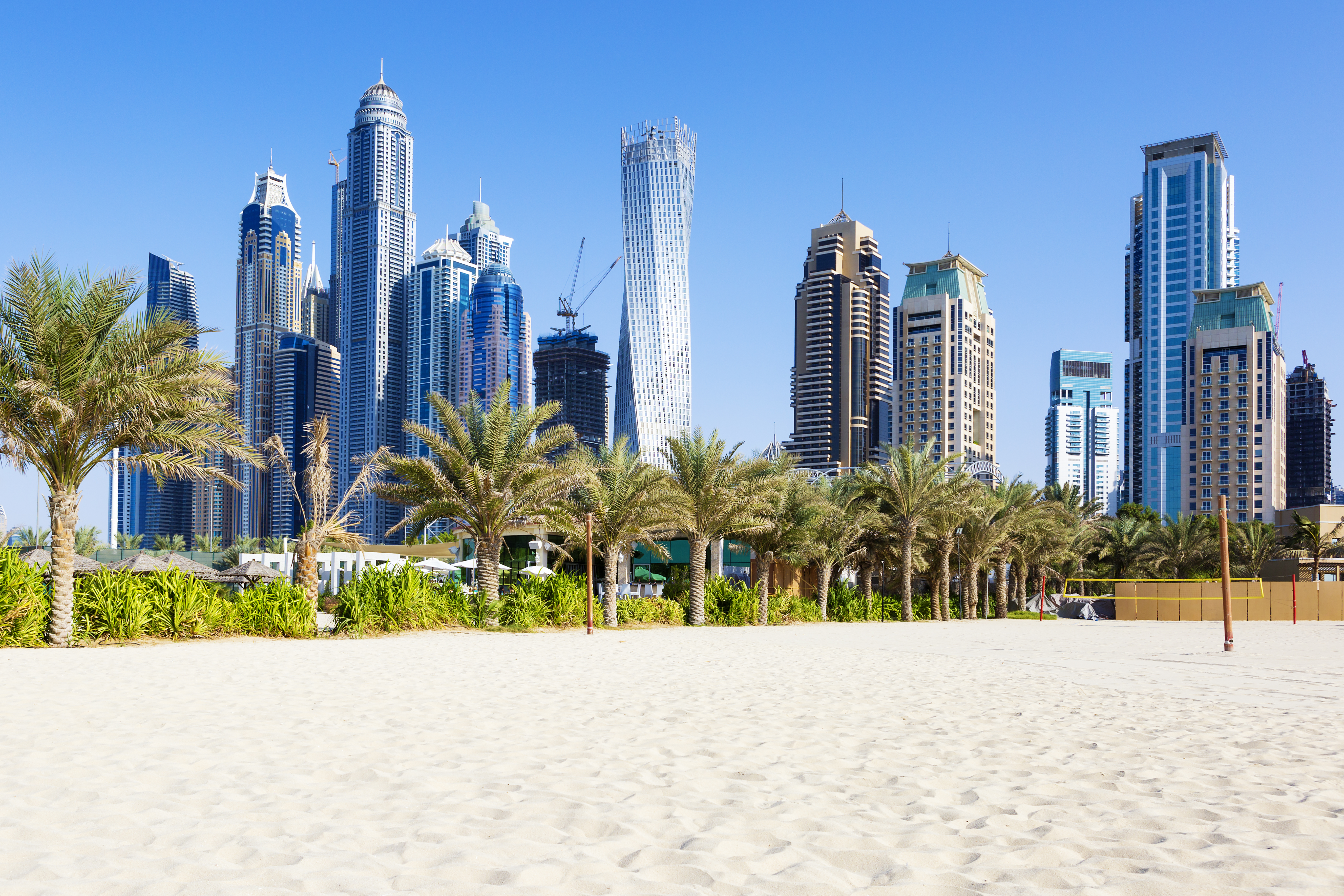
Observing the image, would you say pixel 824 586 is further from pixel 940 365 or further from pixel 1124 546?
pixel 940 365

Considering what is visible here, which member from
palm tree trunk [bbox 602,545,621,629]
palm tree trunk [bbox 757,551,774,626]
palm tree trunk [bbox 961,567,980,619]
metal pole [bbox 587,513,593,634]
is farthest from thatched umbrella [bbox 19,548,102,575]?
palm tree trunk [bbox 961,567,980,619]

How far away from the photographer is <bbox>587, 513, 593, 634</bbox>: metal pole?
2441cm

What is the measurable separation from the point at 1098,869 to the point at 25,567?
58.3 feet

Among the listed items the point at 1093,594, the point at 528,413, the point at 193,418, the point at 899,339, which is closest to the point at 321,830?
the point at 193,418

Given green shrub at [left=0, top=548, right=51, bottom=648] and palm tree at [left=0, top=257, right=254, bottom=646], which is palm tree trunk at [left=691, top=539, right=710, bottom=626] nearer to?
palm tree at [left=0, top=257, right=254, bottom=646]

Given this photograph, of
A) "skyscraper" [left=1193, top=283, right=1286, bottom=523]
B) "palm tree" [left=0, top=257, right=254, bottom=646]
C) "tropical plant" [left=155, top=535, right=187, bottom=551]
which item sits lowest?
"tropical plant" [left=155, top=535, right=187, bottom=551]

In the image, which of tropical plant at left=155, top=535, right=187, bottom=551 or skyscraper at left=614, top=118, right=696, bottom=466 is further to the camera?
skyscraper at left=614, top=118, right=696, bottom=466

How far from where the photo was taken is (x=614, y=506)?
28.6 metres

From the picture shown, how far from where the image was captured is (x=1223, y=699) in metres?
10.7

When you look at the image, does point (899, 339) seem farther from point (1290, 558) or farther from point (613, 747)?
point (613, 747)

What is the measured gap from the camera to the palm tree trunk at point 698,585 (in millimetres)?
31297

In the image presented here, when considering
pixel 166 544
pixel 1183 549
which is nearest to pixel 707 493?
pixel 1183 549

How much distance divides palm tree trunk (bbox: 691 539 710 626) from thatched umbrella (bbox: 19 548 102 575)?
53.4ft

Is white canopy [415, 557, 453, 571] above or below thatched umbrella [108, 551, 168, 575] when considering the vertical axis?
below
